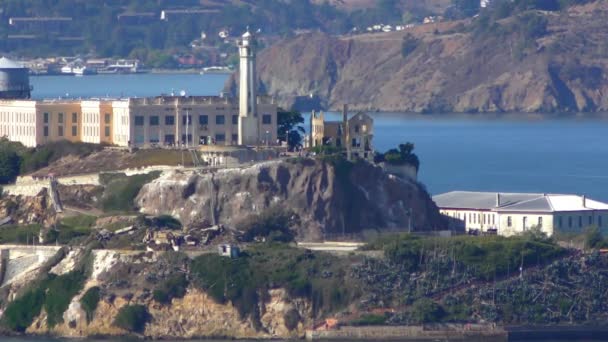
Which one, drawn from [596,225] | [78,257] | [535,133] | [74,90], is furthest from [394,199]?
[74,90]

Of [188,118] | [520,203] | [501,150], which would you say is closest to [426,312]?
[520,203]

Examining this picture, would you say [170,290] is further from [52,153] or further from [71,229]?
[52,153]

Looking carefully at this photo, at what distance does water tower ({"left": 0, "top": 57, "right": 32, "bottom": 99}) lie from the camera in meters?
97.4

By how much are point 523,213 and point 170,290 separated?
14.5m

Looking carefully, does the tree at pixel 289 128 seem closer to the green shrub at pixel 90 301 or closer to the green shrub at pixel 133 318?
the green shrub at pixel 90 301

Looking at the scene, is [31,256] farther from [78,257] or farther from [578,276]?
[578,276]

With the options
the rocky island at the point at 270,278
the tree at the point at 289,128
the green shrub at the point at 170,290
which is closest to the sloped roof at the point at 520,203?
the tree at the point at 289,128

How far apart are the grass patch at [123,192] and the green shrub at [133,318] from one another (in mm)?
8679

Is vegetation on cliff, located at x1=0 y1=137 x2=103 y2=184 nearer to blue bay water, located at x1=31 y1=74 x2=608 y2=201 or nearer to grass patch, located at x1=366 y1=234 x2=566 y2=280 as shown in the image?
grass patch, located at x1=366 y1=234 x2=566 y2=280

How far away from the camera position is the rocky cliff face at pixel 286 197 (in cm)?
7912

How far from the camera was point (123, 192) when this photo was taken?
3169 inches

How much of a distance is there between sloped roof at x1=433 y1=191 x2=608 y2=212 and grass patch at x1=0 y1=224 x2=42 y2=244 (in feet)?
43.0

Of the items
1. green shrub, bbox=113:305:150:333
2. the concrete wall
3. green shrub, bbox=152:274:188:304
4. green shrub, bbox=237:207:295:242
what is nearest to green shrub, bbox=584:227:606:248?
green shrub, bbox=237:207:295:242

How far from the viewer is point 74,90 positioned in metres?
175
